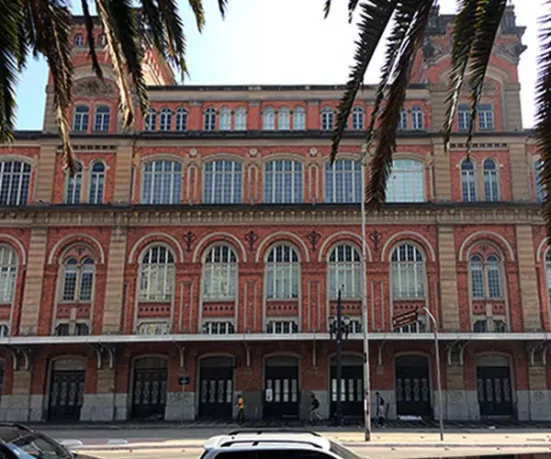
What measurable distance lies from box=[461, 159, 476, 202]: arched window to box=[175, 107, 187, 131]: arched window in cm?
1704

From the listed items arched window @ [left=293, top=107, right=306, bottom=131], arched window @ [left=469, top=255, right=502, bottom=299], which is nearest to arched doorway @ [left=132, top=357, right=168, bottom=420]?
arched window @ [left=293, top=107, right=306, bottom=131]

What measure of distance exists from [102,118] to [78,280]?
10.0 meters

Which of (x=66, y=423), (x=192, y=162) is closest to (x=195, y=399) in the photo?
(x=66, y=423)

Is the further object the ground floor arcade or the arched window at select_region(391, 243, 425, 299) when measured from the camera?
the arched window at select_region(391, 243, 425, 299)

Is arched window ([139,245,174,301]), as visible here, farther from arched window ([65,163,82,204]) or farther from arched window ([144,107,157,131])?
arched window ([144,107,157,131])

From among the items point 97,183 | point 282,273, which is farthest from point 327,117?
point 97,183

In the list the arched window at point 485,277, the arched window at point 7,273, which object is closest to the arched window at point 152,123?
the arched window at point 7,273

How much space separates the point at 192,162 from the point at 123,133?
4.52 metres

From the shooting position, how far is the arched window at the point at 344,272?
3272 centimetres

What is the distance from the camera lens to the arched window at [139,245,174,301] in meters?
32.8

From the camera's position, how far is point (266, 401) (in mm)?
31812

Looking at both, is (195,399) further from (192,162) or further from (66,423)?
(192,162)

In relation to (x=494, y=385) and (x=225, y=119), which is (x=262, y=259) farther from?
(x=494, y=385)

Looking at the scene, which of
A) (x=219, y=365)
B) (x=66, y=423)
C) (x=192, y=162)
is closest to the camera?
(x=66, y=423)
